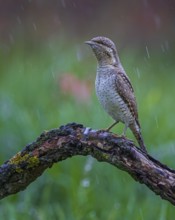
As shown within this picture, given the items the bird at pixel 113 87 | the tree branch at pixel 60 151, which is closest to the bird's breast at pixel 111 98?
the bird at pixel 113 87

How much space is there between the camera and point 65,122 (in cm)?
695

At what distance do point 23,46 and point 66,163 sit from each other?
4.80 m

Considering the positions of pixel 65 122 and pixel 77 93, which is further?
pixel 77 93

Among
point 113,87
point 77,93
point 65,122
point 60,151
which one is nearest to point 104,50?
point 113,87

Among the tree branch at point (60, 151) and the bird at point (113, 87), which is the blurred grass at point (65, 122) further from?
the tree branch at point (60, 151)

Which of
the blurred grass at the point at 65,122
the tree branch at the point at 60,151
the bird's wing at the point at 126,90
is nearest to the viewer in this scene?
the tree branch at the point at 60,151

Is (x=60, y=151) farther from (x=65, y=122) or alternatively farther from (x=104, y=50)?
(x=65, y=122)

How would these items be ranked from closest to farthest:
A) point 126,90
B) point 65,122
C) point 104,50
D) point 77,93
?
point 104,50 → point 126,90 → point 65,122 → point 77,93

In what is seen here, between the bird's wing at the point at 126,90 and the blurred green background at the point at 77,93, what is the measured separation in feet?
2.56

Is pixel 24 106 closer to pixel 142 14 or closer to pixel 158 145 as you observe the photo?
pixel 158 145

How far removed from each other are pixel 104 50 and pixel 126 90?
0.25 meters

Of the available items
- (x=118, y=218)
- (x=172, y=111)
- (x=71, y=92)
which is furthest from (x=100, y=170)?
(x=172, y=111)

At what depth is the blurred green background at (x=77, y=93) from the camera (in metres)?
5.84

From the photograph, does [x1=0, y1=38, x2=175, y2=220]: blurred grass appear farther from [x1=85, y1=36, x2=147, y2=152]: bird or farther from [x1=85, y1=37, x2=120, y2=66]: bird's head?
[x1=85, y1=37, x2=120, y2=66]: bird's head
